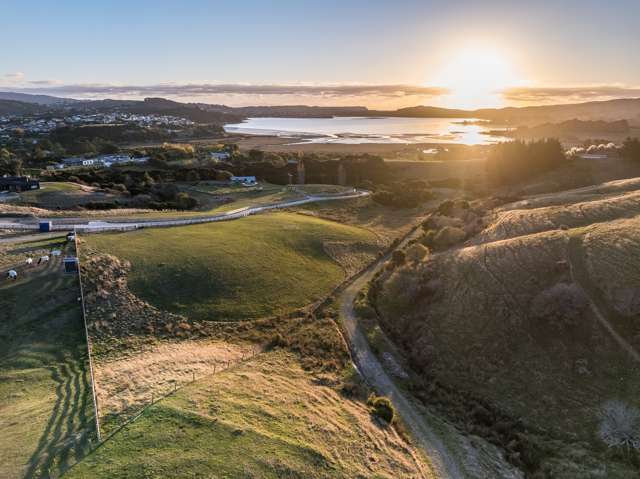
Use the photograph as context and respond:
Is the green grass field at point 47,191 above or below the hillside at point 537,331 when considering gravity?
above

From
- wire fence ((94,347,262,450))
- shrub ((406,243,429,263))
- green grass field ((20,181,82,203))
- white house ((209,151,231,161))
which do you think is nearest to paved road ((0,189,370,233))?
green grass field ((20,181,82,203))

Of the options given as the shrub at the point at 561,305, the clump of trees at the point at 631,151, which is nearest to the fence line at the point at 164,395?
the shrub at the point at 561,305

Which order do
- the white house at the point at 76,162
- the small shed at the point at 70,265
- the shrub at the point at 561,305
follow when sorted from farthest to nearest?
the white house at the point at 76,162 → the small shed at the point at 70,265 → the shrub at the point at 561,305

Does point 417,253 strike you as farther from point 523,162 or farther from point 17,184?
point 17,184

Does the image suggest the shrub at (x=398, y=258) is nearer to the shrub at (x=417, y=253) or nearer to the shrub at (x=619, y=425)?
the shrub at (x=417, y=253)

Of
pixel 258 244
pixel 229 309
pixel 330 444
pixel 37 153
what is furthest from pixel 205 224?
pixel 37 153

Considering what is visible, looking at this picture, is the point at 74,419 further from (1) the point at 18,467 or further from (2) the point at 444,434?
(2) the point at 444,434

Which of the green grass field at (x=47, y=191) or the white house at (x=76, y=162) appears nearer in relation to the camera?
the green grass field at (x=47, y=191)
